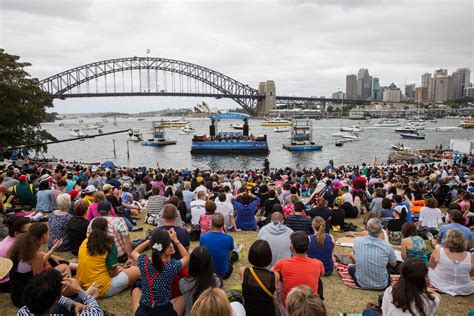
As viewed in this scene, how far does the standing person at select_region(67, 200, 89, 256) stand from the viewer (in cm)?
480

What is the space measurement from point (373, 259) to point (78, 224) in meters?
4.06

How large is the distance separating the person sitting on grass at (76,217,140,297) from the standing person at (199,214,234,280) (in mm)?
1041

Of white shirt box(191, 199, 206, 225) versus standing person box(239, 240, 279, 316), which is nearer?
standing person box(239, 240, 279, 316)

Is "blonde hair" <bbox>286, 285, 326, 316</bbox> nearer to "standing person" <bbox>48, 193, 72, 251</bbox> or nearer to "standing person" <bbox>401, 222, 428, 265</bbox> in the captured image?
"standing person" <bbox>401, 222, 428, 265</bbox>

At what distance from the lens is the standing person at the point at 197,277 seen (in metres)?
3.00

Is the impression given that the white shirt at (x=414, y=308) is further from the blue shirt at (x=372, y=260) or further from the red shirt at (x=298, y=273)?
the blue shirt at (x=372, y=260)

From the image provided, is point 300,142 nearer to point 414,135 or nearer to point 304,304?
point 414,135

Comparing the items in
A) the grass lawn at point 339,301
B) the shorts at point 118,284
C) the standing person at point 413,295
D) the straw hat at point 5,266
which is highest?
the standing person at point 413,295

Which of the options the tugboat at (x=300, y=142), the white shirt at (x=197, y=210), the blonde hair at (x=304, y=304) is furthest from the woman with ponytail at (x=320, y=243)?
the tugboat at (x=300, y=142)

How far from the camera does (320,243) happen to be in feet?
14.7

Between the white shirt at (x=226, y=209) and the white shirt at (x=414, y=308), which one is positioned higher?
the white shirt at (x=414, y=308)

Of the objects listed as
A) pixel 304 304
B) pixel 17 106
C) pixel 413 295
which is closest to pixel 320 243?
pixel 413 295

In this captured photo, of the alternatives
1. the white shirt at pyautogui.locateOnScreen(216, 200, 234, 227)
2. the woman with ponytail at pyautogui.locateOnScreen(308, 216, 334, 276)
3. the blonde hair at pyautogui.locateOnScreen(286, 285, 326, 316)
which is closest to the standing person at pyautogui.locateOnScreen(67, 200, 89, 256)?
the white shirt at pyautogui.locateOnScreen(216, 200, 234, 227)

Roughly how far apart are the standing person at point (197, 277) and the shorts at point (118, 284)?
1267mm
